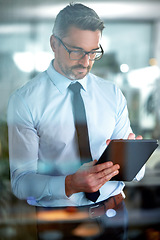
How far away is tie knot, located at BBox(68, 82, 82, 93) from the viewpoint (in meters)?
0.76

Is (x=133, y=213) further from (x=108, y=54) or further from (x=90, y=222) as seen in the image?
(x=108, y=54)

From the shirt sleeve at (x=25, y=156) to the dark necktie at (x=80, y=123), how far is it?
93 mm

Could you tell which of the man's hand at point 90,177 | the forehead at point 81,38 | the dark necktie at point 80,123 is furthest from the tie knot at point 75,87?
the man's hand at point 90,177

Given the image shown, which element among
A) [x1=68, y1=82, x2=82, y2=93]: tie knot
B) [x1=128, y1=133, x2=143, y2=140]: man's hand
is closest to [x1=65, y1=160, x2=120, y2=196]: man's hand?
[x1=128, y1=133, x2=143, y2=140]: man's hand

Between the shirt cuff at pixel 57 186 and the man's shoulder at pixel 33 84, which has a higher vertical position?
the man's shoulder at pixel 33 84

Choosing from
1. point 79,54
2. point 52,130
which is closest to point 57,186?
point 52,130

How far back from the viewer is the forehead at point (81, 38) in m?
0.69

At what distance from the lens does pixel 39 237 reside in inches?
33.6

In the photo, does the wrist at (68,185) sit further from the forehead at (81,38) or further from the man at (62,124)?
the forehead at (81,38)

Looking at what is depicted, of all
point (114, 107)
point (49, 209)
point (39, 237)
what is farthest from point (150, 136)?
point (39, 237)

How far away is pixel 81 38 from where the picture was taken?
69 cm

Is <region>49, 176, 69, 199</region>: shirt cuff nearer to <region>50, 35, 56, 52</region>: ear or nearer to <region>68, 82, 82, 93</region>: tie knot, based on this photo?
<region>68, 82, 82, 93</region>: tie knot

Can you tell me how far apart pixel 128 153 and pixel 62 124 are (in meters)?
0.21

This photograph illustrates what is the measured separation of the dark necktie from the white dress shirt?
0.04ft
